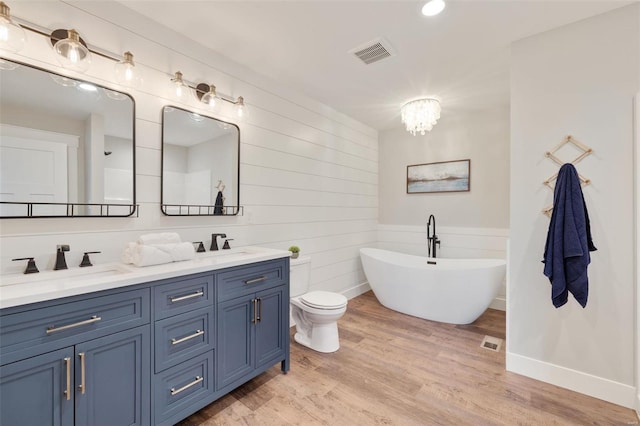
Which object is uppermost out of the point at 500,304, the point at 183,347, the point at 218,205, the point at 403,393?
the point at 218,205

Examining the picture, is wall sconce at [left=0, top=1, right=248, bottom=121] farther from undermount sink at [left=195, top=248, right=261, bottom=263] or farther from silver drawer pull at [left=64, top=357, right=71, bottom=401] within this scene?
silver drawer pull at [left=64, top=357, right=71, bottom=401]

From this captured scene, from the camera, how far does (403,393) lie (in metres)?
1.96

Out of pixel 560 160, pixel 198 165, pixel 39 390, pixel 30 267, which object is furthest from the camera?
pixel 198 165

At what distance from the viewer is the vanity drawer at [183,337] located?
4.88 ft

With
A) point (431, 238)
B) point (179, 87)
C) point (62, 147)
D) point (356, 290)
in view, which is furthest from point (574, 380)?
point (62, 147)

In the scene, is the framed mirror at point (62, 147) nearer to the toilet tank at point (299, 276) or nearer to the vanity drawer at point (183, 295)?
the vanity drawer at point (183, 295)

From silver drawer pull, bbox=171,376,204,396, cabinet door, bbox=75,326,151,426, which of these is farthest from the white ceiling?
silver drawer pull, bbox=171,376,204,396

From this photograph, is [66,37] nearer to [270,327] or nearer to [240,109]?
[240,109]

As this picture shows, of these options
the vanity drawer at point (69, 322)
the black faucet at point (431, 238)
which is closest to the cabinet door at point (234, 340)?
the vanity drawer at point (69, 322)

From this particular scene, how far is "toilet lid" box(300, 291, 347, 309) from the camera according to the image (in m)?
2.44

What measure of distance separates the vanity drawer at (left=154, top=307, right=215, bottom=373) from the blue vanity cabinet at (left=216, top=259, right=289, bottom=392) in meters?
0.08

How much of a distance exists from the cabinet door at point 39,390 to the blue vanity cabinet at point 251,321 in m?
0.71

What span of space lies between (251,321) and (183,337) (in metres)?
0.46

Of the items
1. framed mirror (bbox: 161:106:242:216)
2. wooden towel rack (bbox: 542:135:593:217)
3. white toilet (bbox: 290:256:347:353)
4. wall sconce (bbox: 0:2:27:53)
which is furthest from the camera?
white toilet (bbox: 290:256:347:353)
